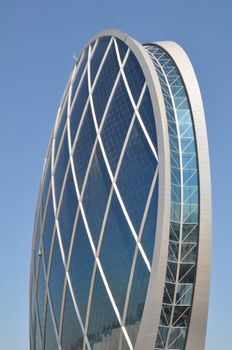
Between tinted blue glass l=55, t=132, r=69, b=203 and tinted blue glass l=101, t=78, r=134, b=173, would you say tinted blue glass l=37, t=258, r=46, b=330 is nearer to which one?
tinted blue glass l=55, t=132, r=69, b=203

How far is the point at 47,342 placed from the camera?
51.0 meters

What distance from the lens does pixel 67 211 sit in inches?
1941

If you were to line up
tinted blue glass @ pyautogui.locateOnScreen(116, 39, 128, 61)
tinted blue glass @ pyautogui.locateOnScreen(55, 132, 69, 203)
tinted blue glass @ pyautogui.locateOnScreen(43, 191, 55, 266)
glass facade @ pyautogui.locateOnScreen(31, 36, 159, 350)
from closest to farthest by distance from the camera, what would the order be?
glass facade @ pyautogui.locateOnScreen(31, 36, 159, 350) → tinted blue glass @ pyautogui.locateOnScreen(116, 39, 128, 61) → tinted blue glass @ pyautogui.locateOnScreen(55, 132, 69, 203) → tinted blue glass @ pyautogui.locateOnScreen(43, 191, 55, 266)

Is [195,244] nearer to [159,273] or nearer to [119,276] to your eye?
[159,273]

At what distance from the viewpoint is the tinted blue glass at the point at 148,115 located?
37812 millimetres

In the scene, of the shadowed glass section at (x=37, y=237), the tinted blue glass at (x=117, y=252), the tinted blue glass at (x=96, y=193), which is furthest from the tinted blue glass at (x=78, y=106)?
the tinted blue glass at (x=117, y=252)

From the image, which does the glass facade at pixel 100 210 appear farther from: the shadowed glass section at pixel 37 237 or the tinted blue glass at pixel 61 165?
the shadowed glass section at pixel 37 237

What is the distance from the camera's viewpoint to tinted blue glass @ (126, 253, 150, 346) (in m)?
35.1

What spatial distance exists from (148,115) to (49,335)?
22.3 meters

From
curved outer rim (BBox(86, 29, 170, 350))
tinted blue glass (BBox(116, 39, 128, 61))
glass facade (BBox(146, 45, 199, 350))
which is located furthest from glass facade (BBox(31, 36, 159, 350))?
glass facade (BBox(146, 45, 199, 350))

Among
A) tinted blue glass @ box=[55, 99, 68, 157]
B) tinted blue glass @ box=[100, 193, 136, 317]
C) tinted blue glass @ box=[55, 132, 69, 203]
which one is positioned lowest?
tinted blue glass @ box=[100, 193, 136, 317]

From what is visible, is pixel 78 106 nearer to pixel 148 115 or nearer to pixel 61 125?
pixel 61 125

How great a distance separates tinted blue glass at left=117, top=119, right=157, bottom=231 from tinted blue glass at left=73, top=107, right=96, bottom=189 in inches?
287

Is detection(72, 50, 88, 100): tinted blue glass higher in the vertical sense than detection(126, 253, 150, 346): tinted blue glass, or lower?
higher
